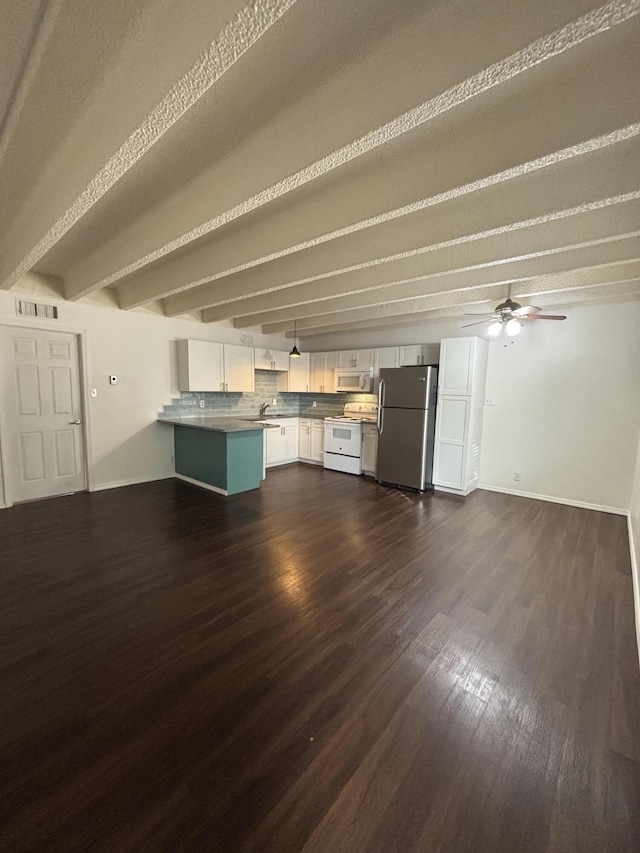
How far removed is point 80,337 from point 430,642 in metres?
5.03

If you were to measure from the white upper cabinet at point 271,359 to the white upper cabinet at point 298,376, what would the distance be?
0.16m

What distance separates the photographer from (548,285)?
339 centimetres

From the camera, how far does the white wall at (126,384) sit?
4.41 metres

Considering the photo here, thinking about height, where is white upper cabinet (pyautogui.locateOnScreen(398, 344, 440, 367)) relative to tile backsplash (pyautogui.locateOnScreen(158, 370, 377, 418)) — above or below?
above

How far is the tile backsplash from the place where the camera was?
17.9ft

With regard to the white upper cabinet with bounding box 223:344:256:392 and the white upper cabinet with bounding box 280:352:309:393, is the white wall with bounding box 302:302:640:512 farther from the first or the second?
the white upper cabinet with bounding box 223:344:256:392

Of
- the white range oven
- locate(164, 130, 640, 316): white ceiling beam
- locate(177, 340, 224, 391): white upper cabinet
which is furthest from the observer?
the white range oven

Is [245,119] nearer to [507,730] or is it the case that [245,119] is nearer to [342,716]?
[342,716]

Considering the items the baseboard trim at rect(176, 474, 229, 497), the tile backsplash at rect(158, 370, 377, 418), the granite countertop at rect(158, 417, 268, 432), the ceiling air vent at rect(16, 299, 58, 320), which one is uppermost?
the ceiling air vent at rect(16, 299, 58, 320)

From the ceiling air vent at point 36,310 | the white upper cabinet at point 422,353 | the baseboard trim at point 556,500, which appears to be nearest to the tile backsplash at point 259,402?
the white upper cabinet at point 422,353

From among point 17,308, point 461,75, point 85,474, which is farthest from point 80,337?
point 461,75

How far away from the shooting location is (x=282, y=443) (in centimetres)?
625

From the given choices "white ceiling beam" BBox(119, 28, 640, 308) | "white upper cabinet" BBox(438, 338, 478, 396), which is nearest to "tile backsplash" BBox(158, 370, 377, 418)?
"white upper cabinet" BBox(438, 338, 478, 396)

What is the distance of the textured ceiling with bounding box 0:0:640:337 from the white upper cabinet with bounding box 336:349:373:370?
2.78 m
